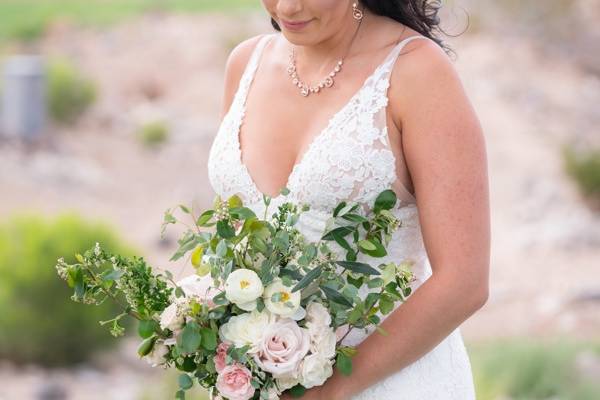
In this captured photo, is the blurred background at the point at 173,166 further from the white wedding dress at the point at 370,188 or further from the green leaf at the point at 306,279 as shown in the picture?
the green leaf at the point at 306,279

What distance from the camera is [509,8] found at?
61.4 feet

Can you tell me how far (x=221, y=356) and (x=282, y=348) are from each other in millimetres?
121

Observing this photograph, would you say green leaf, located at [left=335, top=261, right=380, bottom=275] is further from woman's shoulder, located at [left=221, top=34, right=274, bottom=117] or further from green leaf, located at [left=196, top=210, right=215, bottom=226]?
woman's shoulder, located at [left=221, top=34, right=274, bottom=117]

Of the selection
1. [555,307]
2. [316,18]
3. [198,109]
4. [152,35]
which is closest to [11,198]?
[198,109]

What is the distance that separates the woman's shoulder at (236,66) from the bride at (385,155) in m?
0.13

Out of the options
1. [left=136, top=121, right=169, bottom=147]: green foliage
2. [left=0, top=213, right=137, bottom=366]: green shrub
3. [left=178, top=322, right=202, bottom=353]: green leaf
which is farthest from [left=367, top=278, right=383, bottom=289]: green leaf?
[left=136, top=121, right=169, bottom=147]: green foliage

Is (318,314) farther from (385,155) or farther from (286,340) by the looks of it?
(385,155)

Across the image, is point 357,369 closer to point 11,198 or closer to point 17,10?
point 11,198

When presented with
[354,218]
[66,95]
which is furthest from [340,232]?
[66,95]

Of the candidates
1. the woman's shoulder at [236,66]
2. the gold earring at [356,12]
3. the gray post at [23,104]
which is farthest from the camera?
the gray post at [23,104]

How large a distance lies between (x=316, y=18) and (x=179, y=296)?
646 mm

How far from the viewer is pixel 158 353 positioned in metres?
2.21

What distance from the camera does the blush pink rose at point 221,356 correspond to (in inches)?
85.0

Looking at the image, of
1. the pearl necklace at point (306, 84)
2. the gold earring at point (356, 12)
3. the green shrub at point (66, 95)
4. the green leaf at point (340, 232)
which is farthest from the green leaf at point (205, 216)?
the green shrub at point (66, 95)
